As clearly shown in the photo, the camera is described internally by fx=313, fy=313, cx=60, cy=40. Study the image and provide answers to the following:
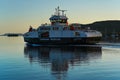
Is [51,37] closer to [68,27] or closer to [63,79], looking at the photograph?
[68,27]

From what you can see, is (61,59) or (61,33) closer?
→ (61,59)

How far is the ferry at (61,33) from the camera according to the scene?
68.3m

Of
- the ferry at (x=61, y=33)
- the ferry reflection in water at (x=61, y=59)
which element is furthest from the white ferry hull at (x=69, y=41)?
the ferry reflection in water at (x=61, y=59)

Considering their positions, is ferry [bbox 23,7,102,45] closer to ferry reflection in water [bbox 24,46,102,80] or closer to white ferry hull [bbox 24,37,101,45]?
white ferry hull [bbox 24,37,101,45]

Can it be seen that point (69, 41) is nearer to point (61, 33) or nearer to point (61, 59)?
point (61, 33)

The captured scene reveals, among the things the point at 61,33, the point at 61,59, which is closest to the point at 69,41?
the point at 61,33

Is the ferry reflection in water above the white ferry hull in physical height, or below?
below

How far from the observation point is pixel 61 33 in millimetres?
71375

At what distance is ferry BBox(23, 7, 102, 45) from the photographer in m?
68.3

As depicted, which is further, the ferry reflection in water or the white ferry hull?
the white ferry hull

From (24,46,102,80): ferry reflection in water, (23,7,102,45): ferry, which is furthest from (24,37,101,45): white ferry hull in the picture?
(24,46,102,80): ferry reflection in water

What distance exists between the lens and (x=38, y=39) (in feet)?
248

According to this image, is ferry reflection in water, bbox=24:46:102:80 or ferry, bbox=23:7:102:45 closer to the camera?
ferry reflection in water, bbox=24:46:102:80

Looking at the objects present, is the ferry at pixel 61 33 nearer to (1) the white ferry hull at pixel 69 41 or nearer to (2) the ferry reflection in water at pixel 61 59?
(1) the white ferry hull at pixel 69 41
